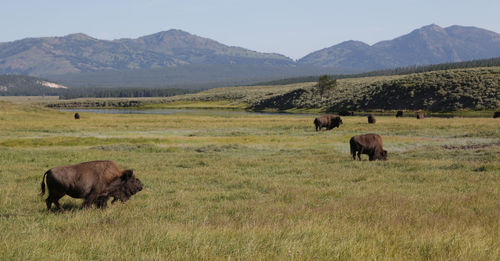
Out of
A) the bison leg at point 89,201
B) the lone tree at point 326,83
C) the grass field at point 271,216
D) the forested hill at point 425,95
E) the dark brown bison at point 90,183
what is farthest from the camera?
the lone tree at point 326,83

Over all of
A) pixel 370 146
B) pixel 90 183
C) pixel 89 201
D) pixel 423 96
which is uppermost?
pixel 423 96

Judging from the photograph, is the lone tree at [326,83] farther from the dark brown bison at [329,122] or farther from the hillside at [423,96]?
the dark brown bison at [329,122]

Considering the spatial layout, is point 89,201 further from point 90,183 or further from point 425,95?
point 425,95

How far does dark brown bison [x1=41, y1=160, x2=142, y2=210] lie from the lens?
9.27 metres

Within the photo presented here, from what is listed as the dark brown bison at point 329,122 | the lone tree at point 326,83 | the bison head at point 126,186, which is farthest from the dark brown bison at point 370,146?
the lone tree at point 326,83

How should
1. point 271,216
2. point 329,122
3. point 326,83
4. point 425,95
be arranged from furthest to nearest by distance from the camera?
point 326,83 < point 425,95 < point 329,122 < point 271,216

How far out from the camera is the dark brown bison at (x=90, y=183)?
9266mm

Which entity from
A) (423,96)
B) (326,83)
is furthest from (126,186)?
(326,83)

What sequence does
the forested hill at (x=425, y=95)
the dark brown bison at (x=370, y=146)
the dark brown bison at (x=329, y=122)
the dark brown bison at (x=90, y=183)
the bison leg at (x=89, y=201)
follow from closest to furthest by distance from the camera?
1. the dark brown bison at (x=90, y=183)
2. the bison leg at (x=89, y=201)
3. the dark brown bison at (x=370, y=146)
4. the dark brown bison at (x=329, y=122)
5. the forested hill at (x=425, y=95)

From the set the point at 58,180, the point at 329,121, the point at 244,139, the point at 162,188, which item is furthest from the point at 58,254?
the point at 329,121

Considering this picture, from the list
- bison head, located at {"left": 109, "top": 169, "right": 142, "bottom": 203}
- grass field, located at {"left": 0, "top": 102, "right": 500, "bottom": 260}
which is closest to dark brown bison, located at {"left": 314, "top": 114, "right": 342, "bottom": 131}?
grass field, located at {"left": 0, "top": 102, "right": 500, "bottom": 260}

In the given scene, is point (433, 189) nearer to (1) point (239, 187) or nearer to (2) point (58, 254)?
(1) point (239, 187)

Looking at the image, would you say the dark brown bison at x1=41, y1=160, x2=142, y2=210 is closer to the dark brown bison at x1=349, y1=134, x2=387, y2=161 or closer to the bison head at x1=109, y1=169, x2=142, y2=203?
the bison head at x1=109, y1=169, x2=142, y2=203

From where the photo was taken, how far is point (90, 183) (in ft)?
31.1
